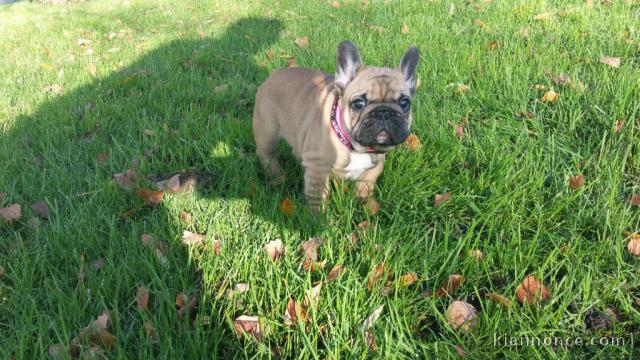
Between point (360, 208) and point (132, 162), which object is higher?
point (132, 162)

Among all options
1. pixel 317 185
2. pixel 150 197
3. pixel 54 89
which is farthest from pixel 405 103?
pixel 54 89

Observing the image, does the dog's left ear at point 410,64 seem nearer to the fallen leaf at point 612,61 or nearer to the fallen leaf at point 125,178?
the fallen leaf at point 612,61

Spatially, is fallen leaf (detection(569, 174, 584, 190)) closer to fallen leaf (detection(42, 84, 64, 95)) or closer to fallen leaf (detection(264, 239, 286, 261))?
fallen leaf (detection(264, 239, 286, 261))

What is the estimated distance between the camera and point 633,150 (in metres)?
2.33

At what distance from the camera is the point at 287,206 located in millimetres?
2314

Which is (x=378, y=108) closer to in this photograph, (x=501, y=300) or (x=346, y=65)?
(x=346, y=65)

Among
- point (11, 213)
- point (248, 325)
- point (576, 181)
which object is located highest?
point (576, 181)

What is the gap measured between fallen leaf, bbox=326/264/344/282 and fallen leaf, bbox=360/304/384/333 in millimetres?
248

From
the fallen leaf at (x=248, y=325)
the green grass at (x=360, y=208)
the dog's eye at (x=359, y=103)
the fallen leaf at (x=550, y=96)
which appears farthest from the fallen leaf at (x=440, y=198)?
the fallen leaf at (x=550, y=96)

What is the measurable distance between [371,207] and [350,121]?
1.66 feet

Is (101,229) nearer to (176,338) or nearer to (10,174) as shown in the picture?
(176,338)

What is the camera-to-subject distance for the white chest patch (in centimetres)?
241

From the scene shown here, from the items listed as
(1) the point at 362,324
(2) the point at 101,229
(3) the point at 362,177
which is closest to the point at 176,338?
(1) the point at 362,324

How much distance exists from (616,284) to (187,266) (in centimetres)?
178
